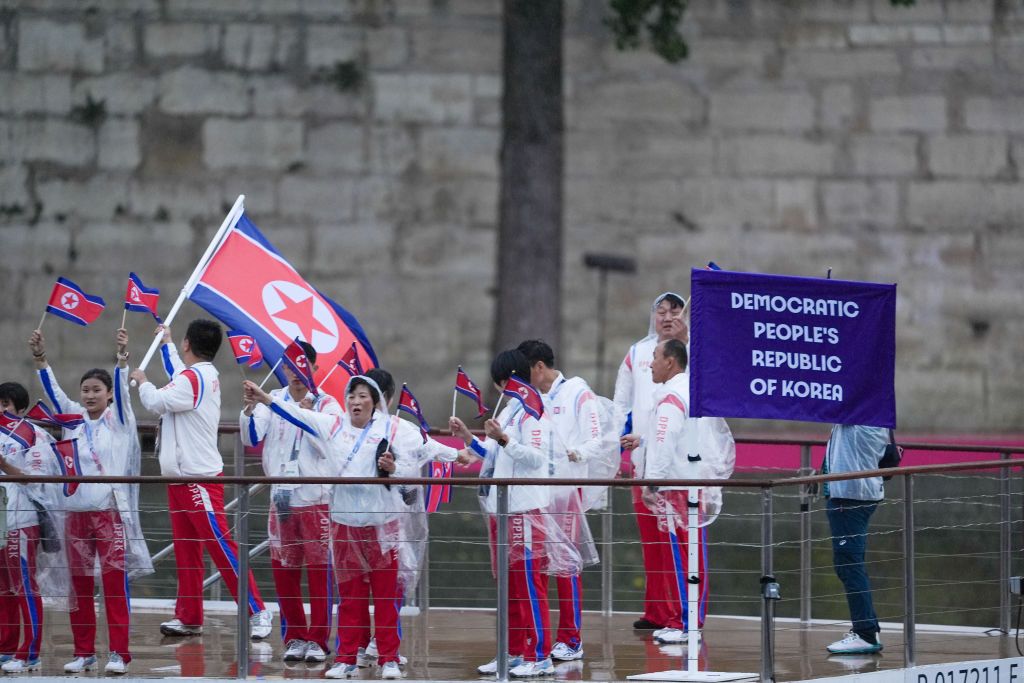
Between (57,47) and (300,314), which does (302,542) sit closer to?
(300,314)

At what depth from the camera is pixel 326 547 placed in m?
10.8

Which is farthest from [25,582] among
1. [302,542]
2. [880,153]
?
[880,153]

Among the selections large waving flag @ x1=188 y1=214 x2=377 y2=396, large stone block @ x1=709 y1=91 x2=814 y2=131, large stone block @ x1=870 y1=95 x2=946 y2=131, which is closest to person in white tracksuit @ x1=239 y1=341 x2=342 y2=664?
large waving flag @ x1=188 y1=214 x2=377 y2=396

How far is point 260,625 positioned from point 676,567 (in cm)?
248

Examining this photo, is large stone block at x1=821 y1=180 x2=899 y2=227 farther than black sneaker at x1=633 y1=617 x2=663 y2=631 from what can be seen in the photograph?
Yes

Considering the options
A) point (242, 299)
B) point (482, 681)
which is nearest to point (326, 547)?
point (482, 681)

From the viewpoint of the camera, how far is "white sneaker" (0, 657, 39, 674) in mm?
10422

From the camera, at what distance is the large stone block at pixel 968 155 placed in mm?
20875

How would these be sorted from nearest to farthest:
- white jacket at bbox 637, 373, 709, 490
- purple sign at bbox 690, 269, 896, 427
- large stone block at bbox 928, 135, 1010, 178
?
purple sign at bbox 690, 269, 896, 427 < white jacket at bbox 637, 373, 709, 490 < large stone block at bbox 928, 135, 1010, 178

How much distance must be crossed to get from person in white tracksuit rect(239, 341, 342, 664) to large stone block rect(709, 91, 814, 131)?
34.4 ft

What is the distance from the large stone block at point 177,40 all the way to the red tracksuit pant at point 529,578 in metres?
11.1

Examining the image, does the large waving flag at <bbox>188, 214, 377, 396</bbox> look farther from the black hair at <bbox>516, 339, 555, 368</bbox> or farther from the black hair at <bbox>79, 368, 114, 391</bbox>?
the black hair at <bbox>516, 339, 555, 368</bbox>

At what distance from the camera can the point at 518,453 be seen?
1049 cm

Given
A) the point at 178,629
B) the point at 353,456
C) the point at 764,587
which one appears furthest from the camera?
the point at 178,629
